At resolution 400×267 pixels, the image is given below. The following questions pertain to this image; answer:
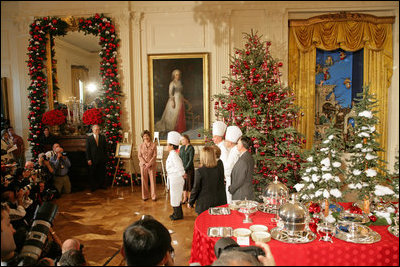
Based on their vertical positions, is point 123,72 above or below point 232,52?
below

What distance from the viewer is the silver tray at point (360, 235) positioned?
2258 mm

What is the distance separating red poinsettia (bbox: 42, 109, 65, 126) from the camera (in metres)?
7.72

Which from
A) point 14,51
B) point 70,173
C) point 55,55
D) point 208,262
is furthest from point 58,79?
point 208,262

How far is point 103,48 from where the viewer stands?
797 cm

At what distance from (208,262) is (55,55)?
8203 millimetres

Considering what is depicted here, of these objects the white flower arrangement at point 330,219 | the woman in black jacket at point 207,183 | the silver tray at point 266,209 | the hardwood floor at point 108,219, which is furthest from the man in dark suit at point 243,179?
the white flower arrangement at point 330,219

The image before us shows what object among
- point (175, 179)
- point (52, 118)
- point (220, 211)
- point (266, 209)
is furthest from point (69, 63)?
point (266, 209)

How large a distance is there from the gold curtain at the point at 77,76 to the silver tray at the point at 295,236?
307 inches

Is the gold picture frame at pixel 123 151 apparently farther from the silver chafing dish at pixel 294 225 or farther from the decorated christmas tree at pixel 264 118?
the silver chafing dish at pixel 294 225

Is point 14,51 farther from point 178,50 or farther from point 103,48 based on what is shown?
point 178,50

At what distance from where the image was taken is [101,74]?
805 cm

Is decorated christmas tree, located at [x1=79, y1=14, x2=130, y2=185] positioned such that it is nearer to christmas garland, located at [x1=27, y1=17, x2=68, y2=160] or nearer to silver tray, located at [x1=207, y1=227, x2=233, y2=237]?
christmas garland, located at [x1=27, y1=17, x2=68, y2=160]

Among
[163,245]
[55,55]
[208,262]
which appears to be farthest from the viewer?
[55,55]

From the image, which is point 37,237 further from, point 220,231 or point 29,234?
point 220,231
